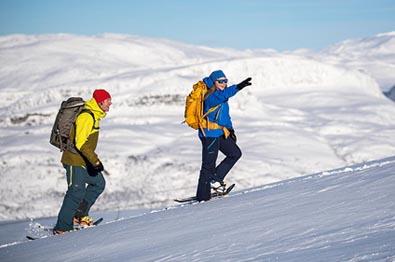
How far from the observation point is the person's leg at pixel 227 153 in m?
9.50

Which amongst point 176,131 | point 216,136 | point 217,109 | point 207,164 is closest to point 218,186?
point 207,164

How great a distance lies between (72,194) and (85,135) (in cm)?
98

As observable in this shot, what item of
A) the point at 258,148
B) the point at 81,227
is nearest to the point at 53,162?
the point at 258,148

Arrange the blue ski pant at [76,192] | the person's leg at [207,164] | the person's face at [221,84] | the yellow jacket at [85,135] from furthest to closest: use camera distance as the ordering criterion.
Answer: the person's leg at [207,164] → the blue ski pant at [76,192] → the person's face at [221,84] → the yellow jacket at [85,135]

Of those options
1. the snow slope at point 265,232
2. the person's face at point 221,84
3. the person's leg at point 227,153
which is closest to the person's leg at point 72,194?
the snow slope at point 265,232

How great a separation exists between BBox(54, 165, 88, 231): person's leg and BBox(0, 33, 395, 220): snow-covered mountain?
81.0ft

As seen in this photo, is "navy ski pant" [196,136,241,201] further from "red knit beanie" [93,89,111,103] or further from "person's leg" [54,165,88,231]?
"person's leg" [54,165,88,231]

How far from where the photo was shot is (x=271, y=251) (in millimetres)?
4586

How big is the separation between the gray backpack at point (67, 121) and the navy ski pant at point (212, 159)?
6.08ft

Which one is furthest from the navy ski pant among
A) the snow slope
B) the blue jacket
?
the snow slope

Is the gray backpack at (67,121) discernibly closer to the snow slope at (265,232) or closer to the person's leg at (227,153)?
the snow slope at (265,232)

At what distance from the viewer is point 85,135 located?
8617 millimetres

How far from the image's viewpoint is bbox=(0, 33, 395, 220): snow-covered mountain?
3675cm

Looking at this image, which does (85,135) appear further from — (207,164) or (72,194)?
(207,164)
